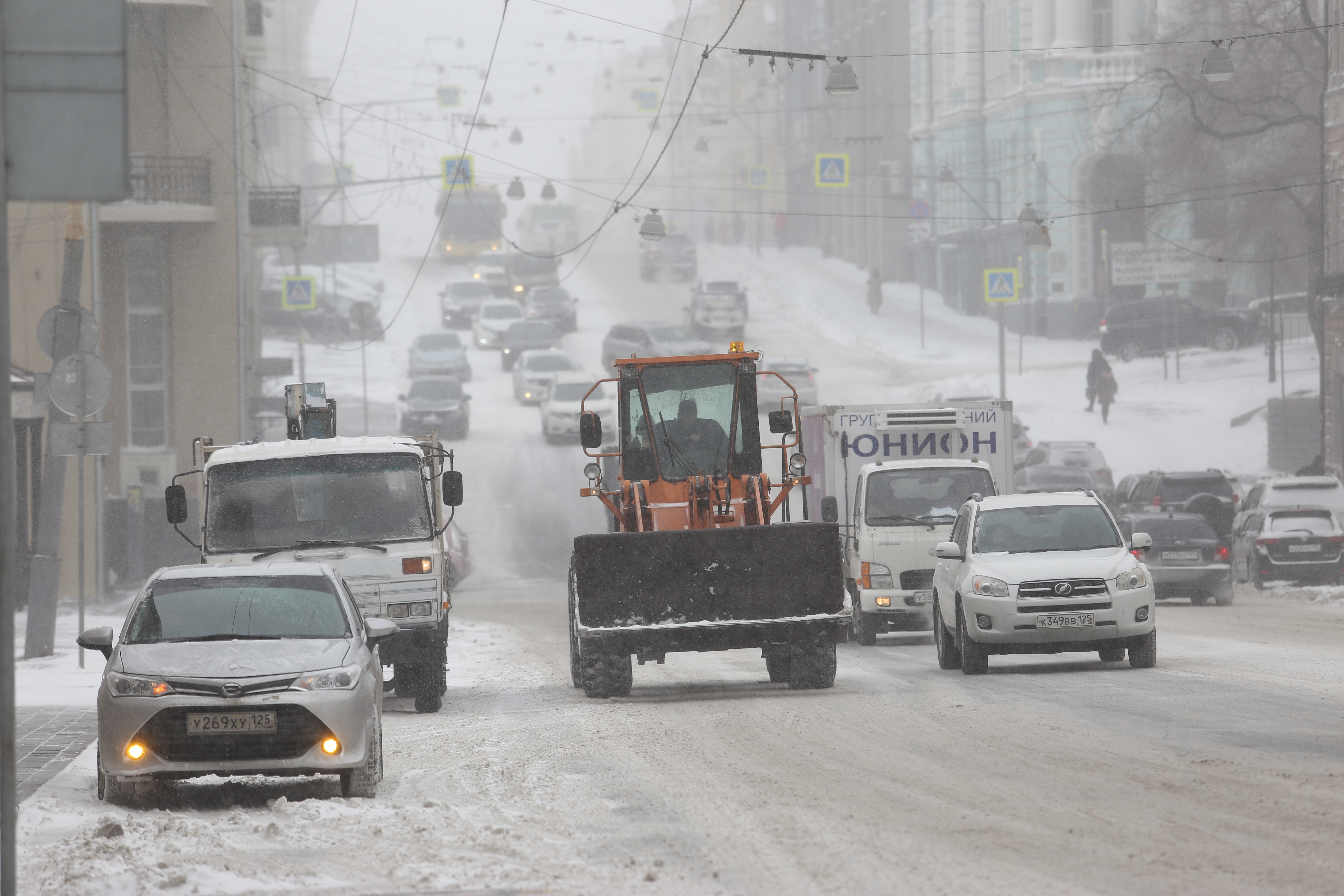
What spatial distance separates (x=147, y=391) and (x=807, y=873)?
30.8 m

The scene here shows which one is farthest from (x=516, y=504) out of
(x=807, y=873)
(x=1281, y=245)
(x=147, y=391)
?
(x=807, y=873)

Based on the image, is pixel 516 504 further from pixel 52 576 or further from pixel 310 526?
pixel 310 526

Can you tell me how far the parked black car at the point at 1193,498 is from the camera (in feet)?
104

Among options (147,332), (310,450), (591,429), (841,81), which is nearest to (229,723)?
(310,450)

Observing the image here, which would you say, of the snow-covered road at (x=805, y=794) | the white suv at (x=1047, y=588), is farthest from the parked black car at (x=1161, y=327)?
the white suv at (x=1047, y=588)

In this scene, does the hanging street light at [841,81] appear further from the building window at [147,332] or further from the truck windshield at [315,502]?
the truck windshield at [315,502]

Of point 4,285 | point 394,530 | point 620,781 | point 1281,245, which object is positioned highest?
point 1281,245

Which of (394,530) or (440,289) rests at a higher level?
(440,289)

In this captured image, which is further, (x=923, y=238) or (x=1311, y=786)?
(x=923, y=238)

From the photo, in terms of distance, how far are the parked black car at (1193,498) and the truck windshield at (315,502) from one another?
19.0 meters

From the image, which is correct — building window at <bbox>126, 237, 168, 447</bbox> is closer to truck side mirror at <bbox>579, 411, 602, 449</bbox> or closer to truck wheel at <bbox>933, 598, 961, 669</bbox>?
truck side mirror at <bbox>579, 411, 602, 449</bbox>

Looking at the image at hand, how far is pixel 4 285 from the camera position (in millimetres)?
5500

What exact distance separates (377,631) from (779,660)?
587cm

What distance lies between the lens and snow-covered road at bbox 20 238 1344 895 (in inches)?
285
